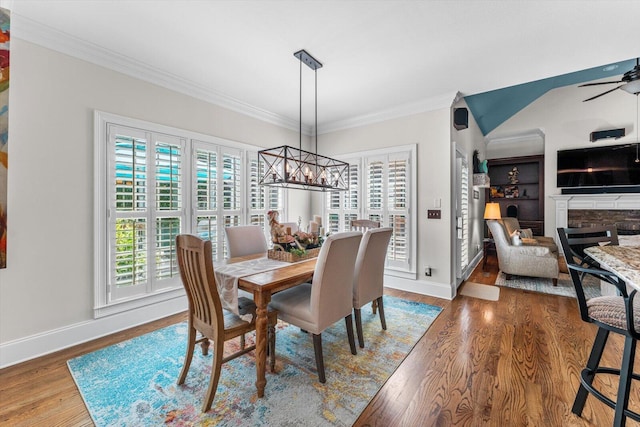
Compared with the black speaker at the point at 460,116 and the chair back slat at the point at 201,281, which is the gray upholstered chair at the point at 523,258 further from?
the chair back slat at the point at 201,281

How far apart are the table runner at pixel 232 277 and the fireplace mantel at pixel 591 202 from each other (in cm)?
651

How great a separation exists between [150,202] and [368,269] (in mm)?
2288

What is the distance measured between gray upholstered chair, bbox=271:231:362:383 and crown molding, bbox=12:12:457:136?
2512mm

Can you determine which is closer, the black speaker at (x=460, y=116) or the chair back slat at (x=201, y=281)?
the chair back slat at (x=201, y=281)

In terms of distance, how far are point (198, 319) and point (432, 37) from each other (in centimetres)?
285

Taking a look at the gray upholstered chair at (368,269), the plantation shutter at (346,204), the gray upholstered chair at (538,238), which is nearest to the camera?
the gray upholstered chair at (368,269)

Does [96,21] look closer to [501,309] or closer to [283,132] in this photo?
[283,132]

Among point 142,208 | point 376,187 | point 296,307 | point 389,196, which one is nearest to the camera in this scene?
point 296,307

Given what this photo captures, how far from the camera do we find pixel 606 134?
5.29m

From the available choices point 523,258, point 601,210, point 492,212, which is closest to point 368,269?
point 523,258

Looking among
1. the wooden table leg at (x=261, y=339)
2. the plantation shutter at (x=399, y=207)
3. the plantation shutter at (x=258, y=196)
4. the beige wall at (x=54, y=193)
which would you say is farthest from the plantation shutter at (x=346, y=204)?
the wooden table leg at (x=261, y=339)

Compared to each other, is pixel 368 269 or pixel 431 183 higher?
pixel 431 183

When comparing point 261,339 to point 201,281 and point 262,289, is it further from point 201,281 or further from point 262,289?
point 201,281

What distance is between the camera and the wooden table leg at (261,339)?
1.72 metres
